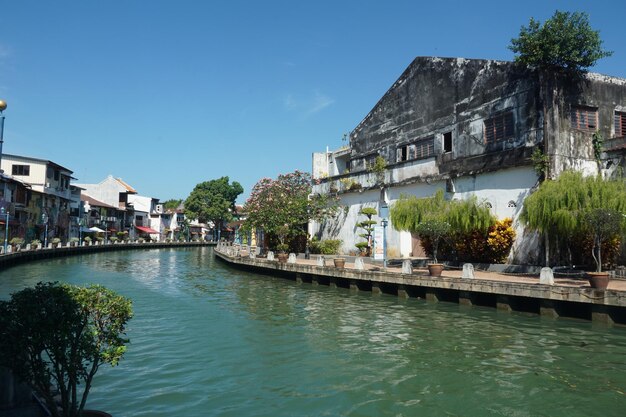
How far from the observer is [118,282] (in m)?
26.0

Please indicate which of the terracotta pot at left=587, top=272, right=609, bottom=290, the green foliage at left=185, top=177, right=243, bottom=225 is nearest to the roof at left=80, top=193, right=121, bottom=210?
the green foliage at left=185, top=177, right=243, bottom=225

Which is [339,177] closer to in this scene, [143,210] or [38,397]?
[38,397]

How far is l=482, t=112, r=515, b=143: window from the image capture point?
23.9 m

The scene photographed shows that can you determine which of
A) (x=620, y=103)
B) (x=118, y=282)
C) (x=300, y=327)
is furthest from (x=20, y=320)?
(x=620, y=103)

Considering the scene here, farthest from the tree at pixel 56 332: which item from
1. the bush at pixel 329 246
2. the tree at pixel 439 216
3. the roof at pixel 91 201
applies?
the roof at pixel 91 201

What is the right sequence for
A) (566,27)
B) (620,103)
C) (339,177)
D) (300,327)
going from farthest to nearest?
(339,177) → (620,103) → (566,27) → (300,327)

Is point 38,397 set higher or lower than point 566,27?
lower

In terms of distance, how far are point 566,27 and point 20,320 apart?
2376cm

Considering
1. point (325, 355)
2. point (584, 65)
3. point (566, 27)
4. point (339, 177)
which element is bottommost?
point (325, 355)

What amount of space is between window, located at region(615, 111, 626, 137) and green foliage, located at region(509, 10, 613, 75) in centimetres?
300

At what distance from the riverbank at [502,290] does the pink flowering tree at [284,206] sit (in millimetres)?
8763

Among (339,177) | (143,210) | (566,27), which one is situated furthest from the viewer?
(143,210)

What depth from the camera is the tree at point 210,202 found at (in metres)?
89.2

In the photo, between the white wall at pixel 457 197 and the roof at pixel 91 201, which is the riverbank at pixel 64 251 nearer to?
the roof at pixel 91 201
